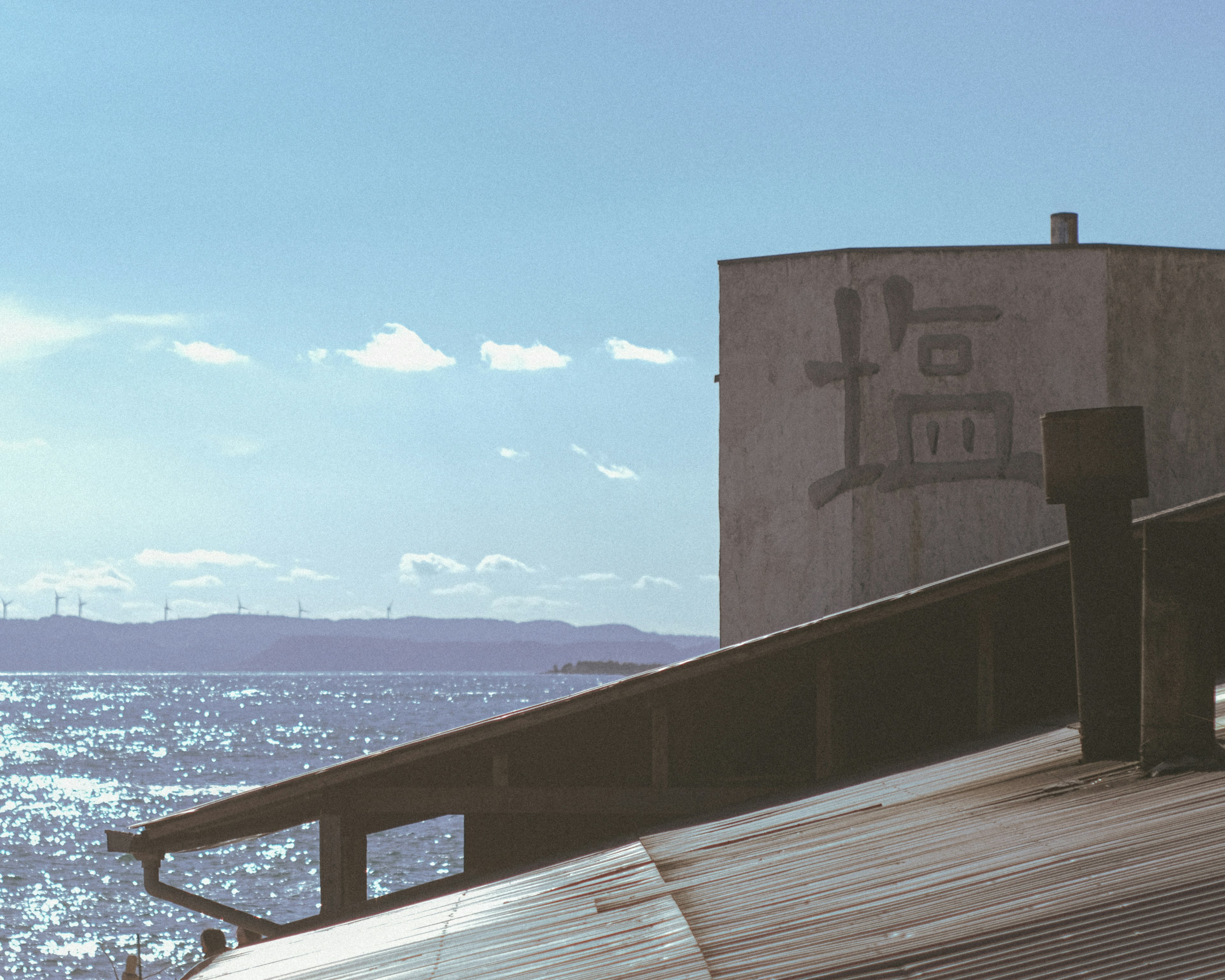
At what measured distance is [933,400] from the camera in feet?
56.3

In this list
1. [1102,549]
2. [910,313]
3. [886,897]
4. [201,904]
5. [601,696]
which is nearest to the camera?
[886,897]

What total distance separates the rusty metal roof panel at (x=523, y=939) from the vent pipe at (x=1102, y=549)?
3.19m

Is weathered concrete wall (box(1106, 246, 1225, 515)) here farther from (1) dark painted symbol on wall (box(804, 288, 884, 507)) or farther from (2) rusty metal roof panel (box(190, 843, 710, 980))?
(2) rusty metal roof panel (box(190, 843, 710, 980))

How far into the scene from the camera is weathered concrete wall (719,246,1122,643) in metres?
17.0

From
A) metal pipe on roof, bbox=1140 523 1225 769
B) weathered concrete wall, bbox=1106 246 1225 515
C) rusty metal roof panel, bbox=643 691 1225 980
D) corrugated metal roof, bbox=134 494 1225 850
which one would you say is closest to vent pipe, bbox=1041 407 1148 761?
rusty metal roof panel, bbox=643 691 1225 980

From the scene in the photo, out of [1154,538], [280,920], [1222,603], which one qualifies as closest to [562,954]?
[1154,538]

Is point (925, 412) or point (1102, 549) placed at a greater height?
point (925, 412)

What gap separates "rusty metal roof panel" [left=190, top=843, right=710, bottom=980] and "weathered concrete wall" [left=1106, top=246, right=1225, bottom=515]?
10384 millimetres

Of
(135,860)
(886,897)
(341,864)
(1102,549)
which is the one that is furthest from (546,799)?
(135,860)

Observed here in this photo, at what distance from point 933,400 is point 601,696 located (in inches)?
283

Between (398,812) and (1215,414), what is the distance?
12066 mm

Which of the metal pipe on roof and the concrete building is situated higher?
the concrete building

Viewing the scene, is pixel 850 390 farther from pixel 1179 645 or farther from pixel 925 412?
pixel 1179 645

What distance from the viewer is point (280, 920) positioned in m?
40.2
